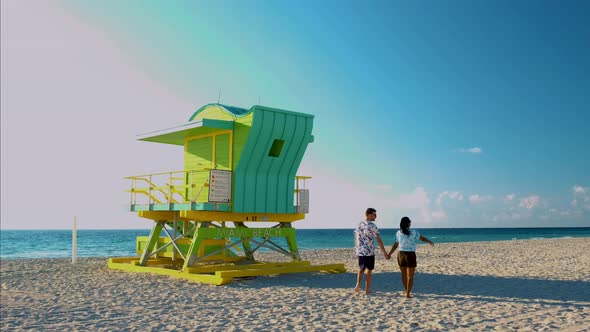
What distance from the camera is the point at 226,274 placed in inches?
518

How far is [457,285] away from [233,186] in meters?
6.37

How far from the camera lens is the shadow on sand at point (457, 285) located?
1133 cm

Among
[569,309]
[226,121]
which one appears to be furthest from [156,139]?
[569,309]

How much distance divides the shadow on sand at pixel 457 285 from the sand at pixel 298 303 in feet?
0.08

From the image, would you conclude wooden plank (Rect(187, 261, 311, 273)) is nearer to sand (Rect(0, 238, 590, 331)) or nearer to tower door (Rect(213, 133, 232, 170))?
sand (Rect(0, 238, 590, 331))

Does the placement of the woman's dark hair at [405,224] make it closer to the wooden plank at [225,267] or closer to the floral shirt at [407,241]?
the floral shirt at [407,241]

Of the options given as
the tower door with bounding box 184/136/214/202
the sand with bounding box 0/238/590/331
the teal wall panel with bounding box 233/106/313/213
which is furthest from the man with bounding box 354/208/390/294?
the tower door with bounding box 184/136/214/202

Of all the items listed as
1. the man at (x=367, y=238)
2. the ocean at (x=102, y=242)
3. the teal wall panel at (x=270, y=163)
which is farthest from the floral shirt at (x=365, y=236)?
the ocean at (x=102, y=242)

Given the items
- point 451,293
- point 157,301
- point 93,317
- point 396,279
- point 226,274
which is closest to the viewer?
point 93,317

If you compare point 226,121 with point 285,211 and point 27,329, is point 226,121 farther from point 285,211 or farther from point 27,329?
point 27,329

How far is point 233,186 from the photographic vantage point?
1438 centimetres

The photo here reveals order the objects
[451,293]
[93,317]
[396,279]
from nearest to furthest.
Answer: [93,317]
[451,293]
[396,279]

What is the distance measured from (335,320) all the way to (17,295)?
7879 millimetres

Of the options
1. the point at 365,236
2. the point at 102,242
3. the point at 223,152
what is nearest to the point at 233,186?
the point at 223,152
